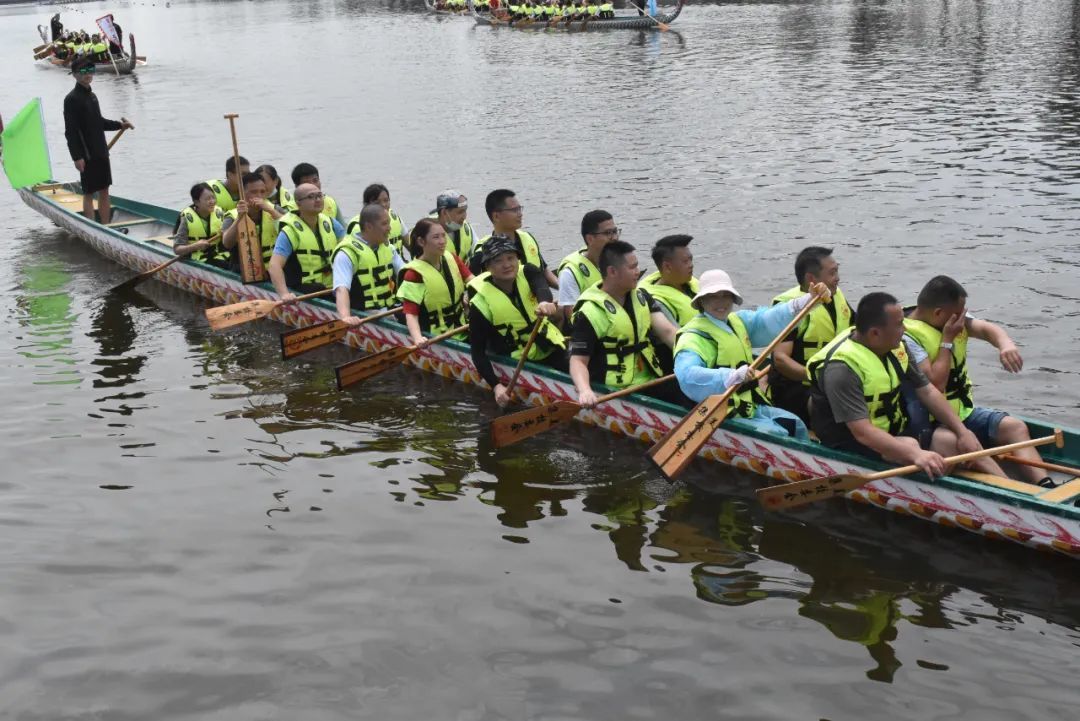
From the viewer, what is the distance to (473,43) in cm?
4772

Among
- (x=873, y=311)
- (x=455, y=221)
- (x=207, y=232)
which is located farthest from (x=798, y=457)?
(x=207, y=232)

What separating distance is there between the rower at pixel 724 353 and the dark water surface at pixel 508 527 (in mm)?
576

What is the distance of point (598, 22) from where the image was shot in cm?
4847

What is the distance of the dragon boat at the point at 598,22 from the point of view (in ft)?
153

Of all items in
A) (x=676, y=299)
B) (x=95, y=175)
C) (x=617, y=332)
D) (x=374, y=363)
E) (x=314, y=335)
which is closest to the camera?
(x=617, y=332)

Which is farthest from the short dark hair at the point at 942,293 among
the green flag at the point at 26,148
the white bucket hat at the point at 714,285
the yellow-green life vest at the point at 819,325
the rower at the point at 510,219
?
the green flag at the point at 26,148

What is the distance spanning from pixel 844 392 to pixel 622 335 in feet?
7.23

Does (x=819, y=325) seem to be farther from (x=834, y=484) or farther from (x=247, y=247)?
(x=247, y=247)

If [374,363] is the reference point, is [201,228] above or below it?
above

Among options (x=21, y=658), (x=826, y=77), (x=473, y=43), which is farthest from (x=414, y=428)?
(x=473, y=43)

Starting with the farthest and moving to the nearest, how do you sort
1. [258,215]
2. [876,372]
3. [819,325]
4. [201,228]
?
1. [201,228]
2. [258,215]
3. [819,325]
4. [876,372]

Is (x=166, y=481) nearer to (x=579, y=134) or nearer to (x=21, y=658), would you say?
(x=21, y=658)

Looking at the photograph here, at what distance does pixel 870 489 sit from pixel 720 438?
1282 mm

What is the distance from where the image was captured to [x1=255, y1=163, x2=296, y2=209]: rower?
14344mm
